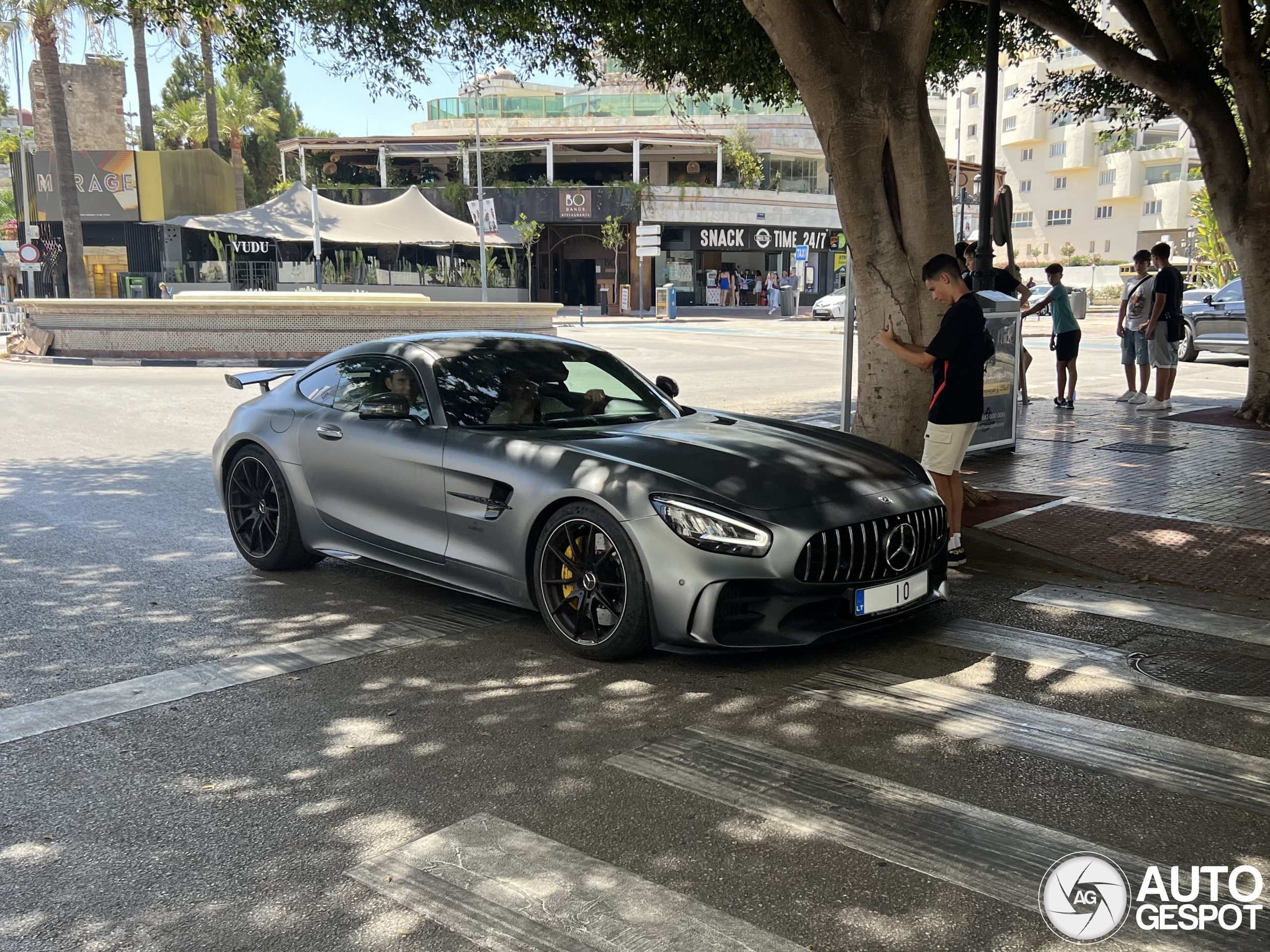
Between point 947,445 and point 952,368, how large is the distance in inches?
17.6

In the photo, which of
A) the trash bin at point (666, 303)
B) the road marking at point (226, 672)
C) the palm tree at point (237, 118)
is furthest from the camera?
the palm tree at point (237, 118)

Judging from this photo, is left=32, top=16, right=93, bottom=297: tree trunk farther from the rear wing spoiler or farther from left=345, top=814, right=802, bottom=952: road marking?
left=345, top=814, right=802, bottom=952: road marking

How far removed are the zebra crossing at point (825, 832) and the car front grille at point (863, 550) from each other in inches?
18.7

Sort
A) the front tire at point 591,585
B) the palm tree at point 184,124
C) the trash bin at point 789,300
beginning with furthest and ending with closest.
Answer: the palm tree at point 184,124, the trash bin at point 789,300, the front tire at point 591,585

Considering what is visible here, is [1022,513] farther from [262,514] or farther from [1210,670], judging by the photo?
[262,514]

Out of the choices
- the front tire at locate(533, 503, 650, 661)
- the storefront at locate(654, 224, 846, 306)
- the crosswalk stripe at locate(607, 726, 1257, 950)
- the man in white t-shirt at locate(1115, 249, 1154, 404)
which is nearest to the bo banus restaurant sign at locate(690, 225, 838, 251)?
the storefront at locate(654, 224, 846, 306)

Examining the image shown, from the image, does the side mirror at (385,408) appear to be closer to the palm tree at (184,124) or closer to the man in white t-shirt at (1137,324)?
the man in white t-shirt at (1137,324)

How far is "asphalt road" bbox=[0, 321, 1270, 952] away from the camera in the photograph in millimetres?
2986

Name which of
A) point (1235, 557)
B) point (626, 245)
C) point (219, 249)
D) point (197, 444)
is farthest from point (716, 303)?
point (1235, 557)

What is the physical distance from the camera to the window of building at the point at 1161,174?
8344 cm

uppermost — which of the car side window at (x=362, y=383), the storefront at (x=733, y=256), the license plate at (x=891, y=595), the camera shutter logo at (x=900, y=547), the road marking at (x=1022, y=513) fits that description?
the storefront at (x=733, y=256)

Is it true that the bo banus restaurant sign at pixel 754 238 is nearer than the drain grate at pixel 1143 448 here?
No

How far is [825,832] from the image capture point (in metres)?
3.43

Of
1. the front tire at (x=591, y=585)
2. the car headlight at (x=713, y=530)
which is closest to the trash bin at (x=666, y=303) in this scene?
the front tire at (x=591, y=585)
